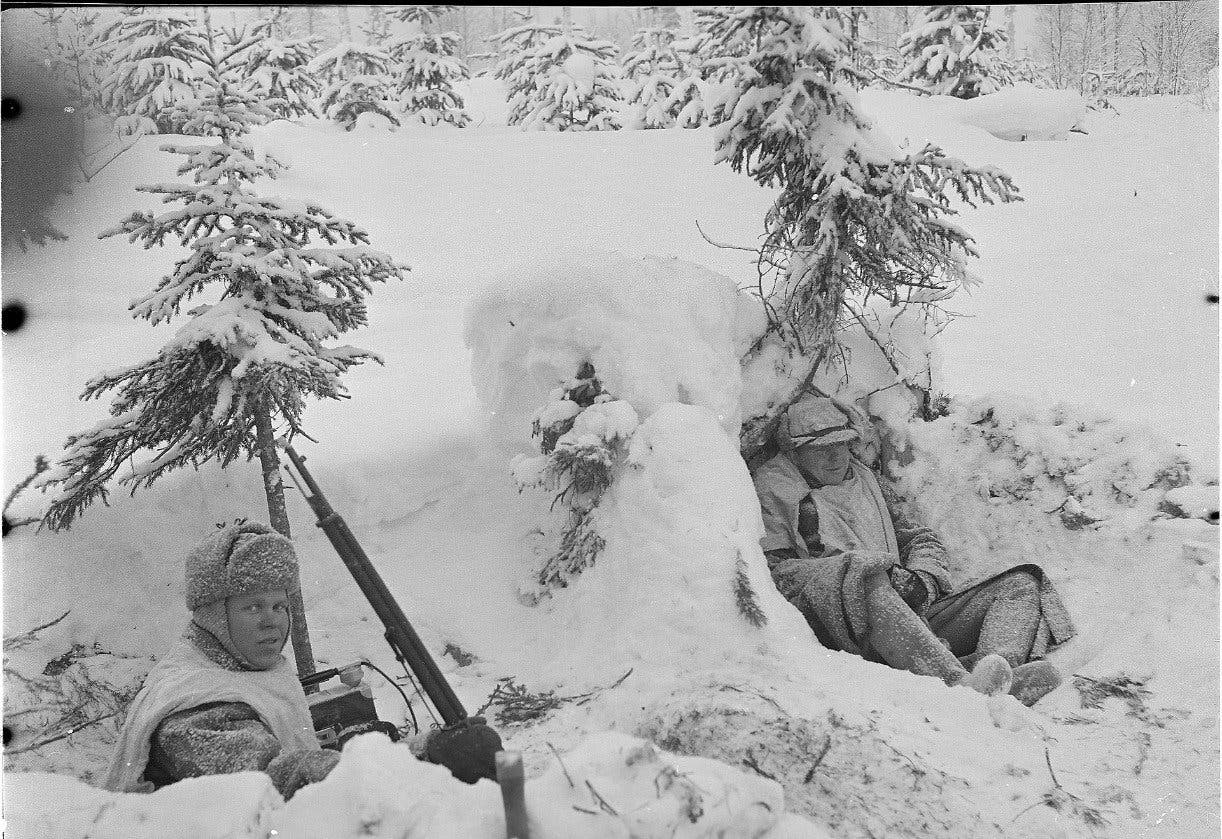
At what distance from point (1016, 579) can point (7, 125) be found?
4.21 meters

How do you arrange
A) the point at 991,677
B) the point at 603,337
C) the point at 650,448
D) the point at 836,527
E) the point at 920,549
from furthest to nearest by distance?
the point at 920,549 → the point at 836,527 → the point at 603,337 → the point at 650,448 → the point at 991,677

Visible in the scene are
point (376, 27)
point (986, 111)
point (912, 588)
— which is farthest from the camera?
point (986, 111)

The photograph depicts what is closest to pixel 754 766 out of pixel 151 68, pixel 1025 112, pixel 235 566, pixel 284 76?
pixel 235 566

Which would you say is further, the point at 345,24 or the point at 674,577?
the point at 674,577

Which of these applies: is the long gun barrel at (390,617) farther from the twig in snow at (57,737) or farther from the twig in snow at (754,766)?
the twig in snow at (57,737)

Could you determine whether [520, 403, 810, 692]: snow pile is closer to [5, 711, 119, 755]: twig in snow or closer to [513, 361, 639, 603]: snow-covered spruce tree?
[513, 361, 639, 603]: snow-covered spruce tree

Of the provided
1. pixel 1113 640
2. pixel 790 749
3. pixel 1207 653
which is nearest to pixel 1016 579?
pixel 1113 640

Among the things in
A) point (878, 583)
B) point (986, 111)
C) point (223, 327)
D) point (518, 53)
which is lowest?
point (878, 583)

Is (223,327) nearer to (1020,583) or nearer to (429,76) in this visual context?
(429,76)

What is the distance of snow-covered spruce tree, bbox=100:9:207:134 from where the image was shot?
2.47 metres

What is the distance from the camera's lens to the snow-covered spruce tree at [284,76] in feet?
9.91

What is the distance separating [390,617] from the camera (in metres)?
2.37

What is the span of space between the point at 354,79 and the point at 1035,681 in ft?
11.7

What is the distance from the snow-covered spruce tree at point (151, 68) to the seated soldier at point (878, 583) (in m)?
3.06
